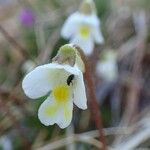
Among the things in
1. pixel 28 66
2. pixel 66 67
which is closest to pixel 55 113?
pixel 66 67

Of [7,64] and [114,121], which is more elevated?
[7,64]

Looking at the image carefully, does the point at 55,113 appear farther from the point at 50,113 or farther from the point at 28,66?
the point at 28,66

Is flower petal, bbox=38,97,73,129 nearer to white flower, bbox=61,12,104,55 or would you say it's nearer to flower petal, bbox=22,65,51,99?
flower petal, bbox=22,65,51,99

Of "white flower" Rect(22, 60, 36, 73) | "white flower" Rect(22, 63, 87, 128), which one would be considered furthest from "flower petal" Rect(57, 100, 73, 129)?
"white flower" Rect(22, 60, 36, 73)

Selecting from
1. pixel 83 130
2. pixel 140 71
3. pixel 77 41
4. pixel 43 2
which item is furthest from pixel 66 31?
pixel 43 2

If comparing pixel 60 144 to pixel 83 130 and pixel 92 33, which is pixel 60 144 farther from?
pixel 92 33

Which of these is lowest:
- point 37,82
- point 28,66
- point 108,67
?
point 108,67

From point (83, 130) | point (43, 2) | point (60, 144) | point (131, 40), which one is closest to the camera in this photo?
point (60, 144)
